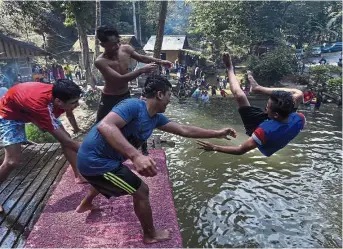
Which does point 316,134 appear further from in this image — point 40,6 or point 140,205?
point 40,6

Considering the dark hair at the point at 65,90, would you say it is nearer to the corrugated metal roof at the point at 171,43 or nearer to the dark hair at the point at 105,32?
the dark hair at the point at 105,32

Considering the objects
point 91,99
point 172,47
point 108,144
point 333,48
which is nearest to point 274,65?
point 172,47

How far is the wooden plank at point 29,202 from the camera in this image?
355 cm

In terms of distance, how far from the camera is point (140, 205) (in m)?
2.98

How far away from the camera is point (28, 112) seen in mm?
3969

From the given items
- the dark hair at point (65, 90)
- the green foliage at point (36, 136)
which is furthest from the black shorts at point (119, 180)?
the green foliage at point (36, 136)

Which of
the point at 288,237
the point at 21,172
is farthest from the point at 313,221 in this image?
the point at 21,172

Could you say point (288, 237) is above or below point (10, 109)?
below

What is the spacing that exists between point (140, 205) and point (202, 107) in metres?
15.7

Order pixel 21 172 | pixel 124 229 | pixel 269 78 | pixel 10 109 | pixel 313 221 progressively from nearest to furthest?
pixel 124 229, pixel 10 109, pixel 21 172, pixel 313 221, pixel 269 78

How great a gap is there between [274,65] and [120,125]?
23176mm

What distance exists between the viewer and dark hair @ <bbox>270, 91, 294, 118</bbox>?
143 inches

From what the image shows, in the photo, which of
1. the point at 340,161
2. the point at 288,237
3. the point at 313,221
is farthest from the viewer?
the point at 340,161

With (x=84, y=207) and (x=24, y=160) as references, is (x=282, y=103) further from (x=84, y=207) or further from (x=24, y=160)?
(x=24, y=160)
